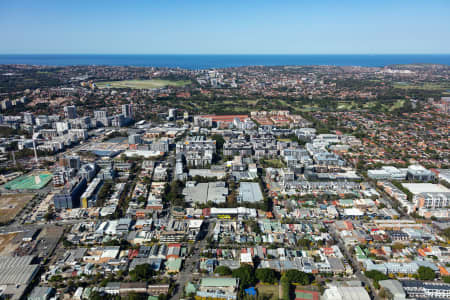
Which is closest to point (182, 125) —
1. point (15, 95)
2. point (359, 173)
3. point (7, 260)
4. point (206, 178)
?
point (206, 178)

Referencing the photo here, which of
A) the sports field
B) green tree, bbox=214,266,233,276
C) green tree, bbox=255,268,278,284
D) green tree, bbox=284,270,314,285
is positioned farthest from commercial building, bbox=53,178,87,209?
green tree, bbox=284,270,314,285

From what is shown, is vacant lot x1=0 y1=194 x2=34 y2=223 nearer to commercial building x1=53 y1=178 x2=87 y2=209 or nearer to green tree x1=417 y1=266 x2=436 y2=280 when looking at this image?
commercial building x1=53 y1=178 x2=87 y2=209

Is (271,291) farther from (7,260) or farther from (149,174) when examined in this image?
(149,174)

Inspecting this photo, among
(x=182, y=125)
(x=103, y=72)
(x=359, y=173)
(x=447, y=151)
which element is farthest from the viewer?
(x=103, y=72)

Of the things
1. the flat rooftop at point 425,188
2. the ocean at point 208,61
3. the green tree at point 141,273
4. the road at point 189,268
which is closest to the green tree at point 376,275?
the road at point 189,268

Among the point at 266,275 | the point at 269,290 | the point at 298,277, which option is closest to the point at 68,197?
the point at 266,275
